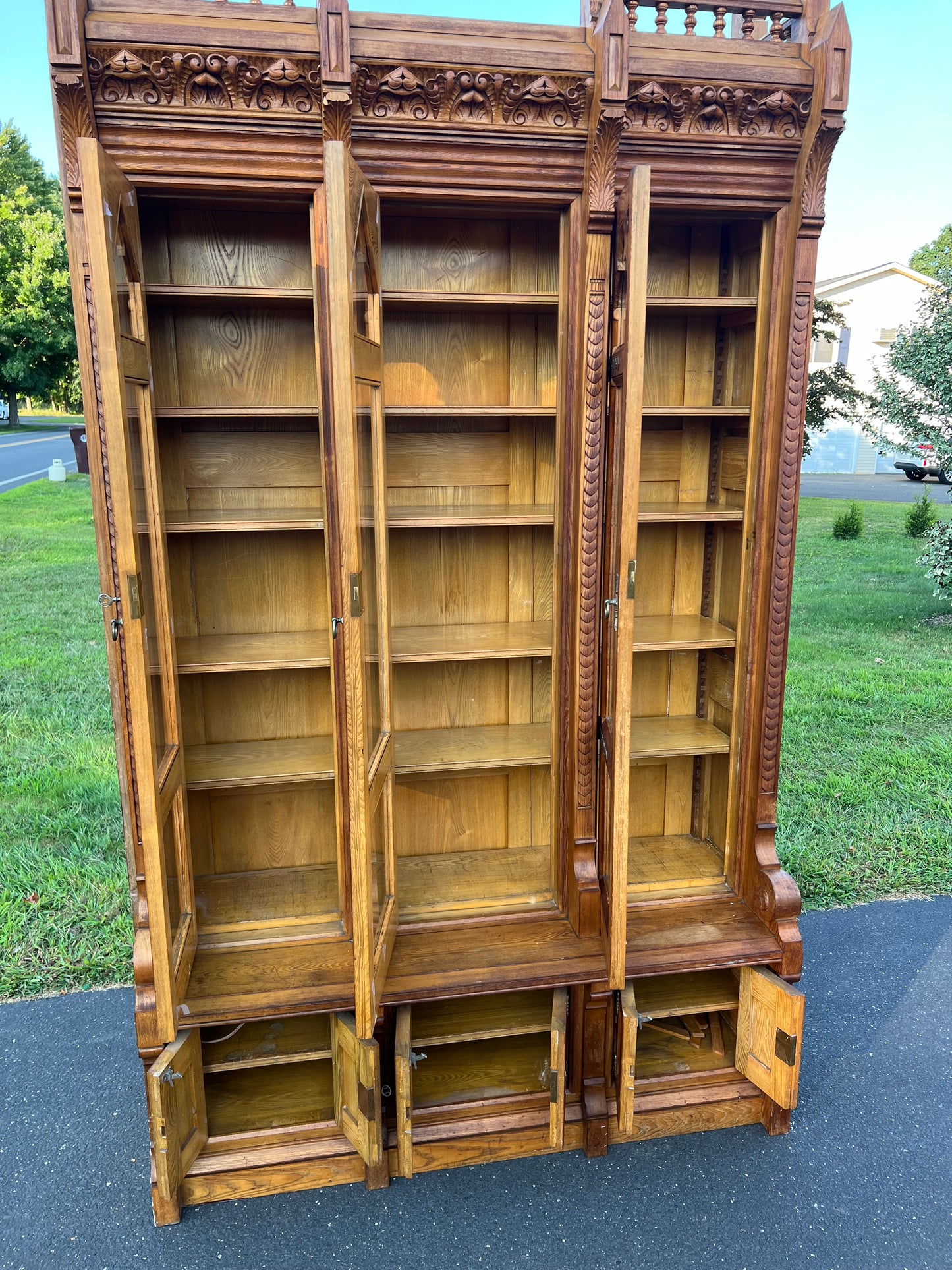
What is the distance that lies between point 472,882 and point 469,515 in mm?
1225

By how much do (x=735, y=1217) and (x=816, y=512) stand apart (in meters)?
13.8

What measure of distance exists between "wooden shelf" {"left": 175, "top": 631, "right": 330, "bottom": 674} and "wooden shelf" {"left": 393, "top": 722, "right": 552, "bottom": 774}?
418 millimetres

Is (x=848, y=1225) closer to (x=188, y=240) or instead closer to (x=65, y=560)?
(x=188, y=240)

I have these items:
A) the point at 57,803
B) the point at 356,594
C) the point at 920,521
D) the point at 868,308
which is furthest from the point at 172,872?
the point at 868,308

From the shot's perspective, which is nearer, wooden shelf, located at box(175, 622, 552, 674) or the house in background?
wooden shelf, located at box(175, 622, 552, 674)

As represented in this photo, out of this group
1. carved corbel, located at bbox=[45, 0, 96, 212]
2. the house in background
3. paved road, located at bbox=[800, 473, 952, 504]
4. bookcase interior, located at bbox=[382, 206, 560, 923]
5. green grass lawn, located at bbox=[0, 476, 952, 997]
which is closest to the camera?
carved corbel, located at bbox=[45, 0, 96, 212]

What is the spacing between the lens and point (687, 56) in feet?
7.42

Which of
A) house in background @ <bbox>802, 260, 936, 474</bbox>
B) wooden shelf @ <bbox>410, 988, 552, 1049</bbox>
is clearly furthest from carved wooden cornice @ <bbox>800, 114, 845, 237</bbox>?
house in background @ <bbox>802, 260, 936, 474</bbox>

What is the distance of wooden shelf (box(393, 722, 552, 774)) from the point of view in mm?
2770

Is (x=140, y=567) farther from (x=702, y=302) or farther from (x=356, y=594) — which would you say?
(x=702, y=302)

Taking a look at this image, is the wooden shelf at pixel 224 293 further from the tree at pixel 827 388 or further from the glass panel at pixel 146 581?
the tree at pixel 827 388

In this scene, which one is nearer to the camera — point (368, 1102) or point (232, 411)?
point (368, 1102)

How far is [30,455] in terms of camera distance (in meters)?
20.3

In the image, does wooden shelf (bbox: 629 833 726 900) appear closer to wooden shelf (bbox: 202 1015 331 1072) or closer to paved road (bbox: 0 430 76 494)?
wooden shelf (bbox: 202 1015 331 1072)
